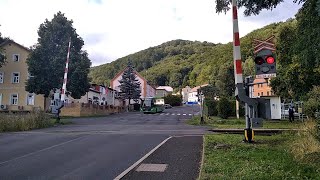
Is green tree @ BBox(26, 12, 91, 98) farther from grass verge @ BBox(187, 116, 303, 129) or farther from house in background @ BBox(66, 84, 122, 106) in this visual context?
grass verge @ BBox(187, 116, 303, 129)

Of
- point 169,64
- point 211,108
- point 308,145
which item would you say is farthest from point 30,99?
point 169,64

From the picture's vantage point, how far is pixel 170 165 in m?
10.1

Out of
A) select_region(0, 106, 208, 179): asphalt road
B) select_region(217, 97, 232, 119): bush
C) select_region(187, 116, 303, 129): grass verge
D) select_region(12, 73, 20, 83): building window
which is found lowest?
select_region(0, 106, 208, 179): asphalt road

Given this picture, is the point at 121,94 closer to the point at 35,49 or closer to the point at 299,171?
the point at 35,49

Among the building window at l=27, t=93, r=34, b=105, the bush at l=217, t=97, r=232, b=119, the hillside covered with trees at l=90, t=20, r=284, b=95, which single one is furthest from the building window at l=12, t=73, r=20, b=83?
the hillside covered with trees at l=90, t=20, r=284, b=95

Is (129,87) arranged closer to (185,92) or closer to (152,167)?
(152,167)

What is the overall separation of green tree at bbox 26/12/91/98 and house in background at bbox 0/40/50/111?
7.95 meters

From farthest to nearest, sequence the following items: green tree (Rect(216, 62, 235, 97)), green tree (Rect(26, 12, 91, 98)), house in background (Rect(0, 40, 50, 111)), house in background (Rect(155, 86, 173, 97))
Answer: house in background (Rect(155, 86, 173, 97)), green tree (Rect(216, 62, 235, 97)), house in background (Rect(0, 40, 50, 111)), green tree (Rect(26, 12, 91, 98))

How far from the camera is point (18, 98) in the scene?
58.6 m

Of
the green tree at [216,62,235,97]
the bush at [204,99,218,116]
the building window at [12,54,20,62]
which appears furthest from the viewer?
the green tree at [216,62,235,97]

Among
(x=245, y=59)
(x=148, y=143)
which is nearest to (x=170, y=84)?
(x=245, y=59)

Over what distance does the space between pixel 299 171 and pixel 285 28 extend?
2642 centimetres

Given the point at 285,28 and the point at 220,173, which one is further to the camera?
the point at 285,28

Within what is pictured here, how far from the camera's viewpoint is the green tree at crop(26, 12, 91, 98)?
4988 centimetres
